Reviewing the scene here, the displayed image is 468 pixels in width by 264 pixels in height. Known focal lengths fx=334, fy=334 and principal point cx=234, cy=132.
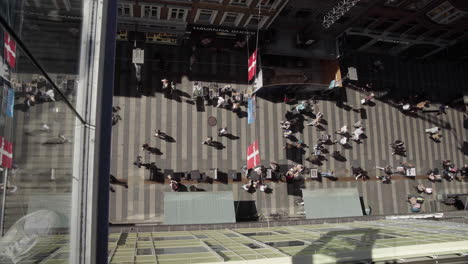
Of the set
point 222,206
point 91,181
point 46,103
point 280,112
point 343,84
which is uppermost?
point 343,84

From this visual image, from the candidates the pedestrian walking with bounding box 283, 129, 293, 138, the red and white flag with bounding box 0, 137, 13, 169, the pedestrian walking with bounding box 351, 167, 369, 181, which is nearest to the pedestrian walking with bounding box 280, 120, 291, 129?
the pedestrian walking with bounding box 283, 129, 293, 138

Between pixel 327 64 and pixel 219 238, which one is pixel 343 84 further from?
pixel 219 238

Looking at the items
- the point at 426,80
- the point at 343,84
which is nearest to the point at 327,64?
the point at 343,84

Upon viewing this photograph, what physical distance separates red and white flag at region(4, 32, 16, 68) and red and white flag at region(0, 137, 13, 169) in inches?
37.7

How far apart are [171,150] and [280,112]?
9832 millimetres

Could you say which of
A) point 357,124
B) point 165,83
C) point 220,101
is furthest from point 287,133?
point 165,83

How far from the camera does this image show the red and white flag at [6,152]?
3.97 metres

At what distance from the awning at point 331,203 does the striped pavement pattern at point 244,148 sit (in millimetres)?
1452

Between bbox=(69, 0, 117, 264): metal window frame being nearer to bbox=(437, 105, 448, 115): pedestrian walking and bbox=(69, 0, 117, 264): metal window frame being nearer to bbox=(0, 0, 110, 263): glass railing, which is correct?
bbox=(0, 0, 110, 263): glass railing

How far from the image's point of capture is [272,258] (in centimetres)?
1466

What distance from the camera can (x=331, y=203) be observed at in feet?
86.7

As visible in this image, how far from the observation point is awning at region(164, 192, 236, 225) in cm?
2356

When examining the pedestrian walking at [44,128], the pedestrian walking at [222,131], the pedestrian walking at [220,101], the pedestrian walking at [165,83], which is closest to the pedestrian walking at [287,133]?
the pedestrian walking at [222,131]

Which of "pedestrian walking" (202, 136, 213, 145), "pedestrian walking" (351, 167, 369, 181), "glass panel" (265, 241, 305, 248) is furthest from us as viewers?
"pedestrian walking" (351, 167, 369, 181)
